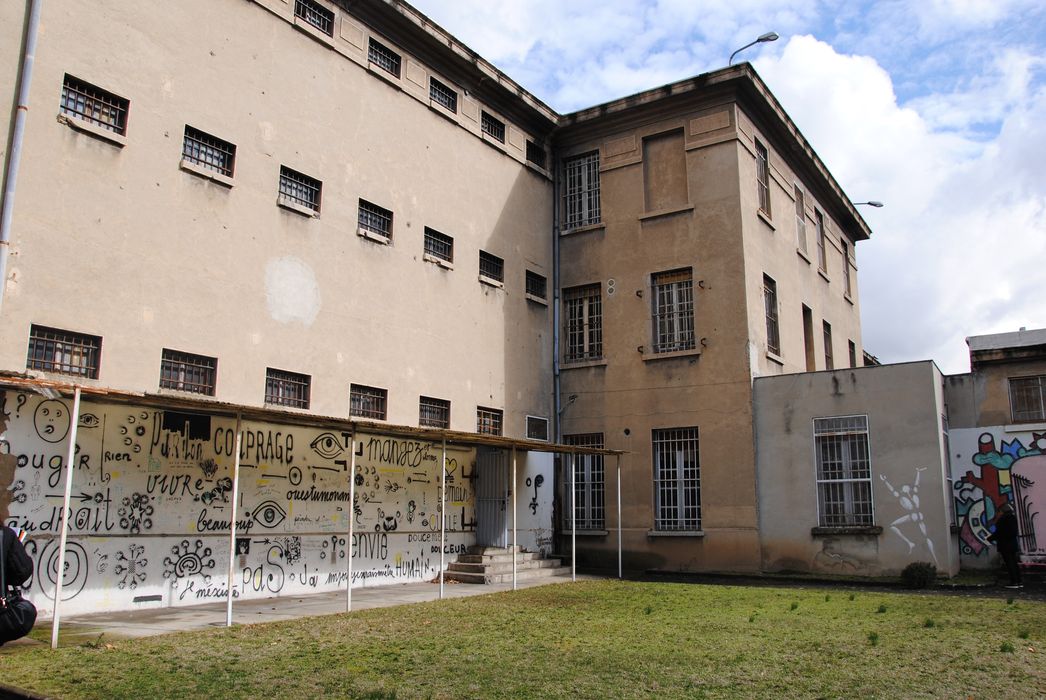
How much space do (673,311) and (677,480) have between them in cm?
406

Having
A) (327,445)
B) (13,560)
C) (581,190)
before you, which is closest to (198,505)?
(327,445)

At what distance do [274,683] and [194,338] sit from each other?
699cm

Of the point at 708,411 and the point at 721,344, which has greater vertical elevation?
the point at 721,344

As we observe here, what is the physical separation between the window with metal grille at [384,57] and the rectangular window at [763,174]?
9.33 meters

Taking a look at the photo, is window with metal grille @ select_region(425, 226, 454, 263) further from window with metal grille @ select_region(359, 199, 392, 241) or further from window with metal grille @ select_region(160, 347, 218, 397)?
window with metal grille @ select_region(160, 347, 218, 397)

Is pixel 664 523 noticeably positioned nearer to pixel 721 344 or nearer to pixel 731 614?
pixel 721 344

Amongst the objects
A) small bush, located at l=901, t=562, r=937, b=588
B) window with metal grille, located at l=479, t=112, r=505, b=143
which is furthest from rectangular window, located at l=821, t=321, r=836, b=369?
window with metal grille, located at l=479, t=112, r=505, b=143

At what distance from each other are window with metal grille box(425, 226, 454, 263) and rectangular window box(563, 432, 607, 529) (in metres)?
5.61

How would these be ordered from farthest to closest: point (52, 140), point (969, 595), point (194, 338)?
point (969, 595), point (194, 338), point (52, 140)

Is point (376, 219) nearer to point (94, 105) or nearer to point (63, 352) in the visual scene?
point (94, 105)

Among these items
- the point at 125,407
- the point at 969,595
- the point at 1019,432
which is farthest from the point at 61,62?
the point at 1019,432

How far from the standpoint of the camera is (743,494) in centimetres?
1802

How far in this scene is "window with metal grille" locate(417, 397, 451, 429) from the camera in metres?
16.7

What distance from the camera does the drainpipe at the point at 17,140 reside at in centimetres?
1041
